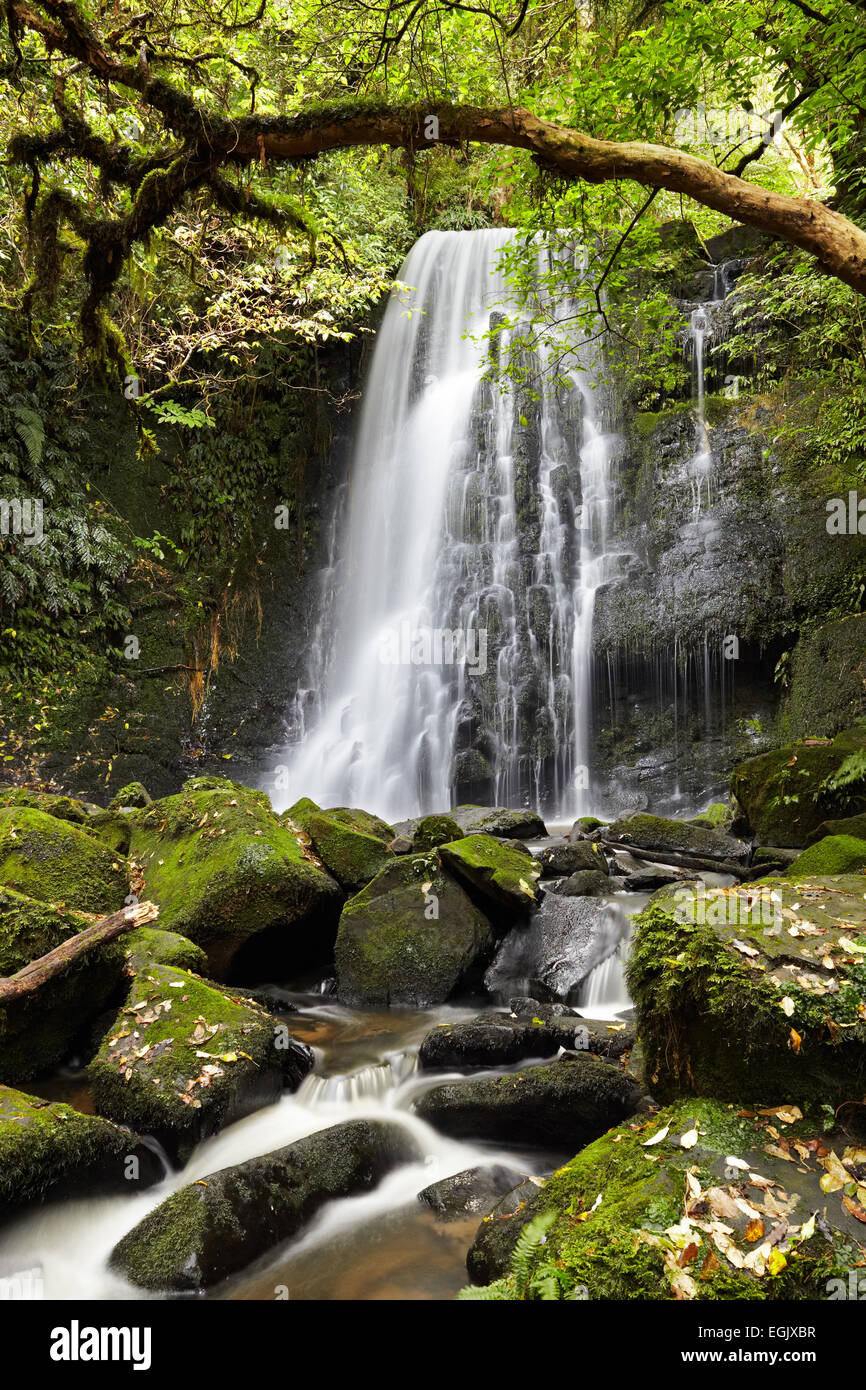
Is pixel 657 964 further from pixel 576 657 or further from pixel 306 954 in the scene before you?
pixel 576 657

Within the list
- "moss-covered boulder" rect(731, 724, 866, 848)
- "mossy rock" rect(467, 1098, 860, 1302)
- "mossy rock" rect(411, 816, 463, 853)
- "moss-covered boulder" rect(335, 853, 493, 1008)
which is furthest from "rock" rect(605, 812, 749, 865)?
"mossy rock" rect(467, 1098, 860, 1302)

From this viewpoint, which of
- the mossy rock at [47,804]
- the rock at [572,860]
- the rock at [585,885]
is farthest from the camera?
the rock at [572,860]

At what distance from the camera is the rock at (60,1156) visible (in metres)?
3.28

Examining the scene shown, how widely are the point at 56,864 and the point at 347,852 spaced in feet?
8.15

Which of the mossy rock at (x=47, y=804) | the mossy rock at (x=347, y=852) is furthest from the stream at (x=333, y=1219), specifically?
the mossy rock at (x=47, y=804)

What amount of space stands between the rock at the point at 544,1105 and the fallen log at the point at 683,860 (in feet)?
12.6

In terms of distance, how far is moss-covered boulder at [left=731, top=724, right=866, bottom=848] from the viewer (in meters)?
7.23

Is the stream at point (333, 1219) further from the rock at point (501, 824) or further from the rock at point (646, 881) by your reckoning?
the rock at point (501, 824)

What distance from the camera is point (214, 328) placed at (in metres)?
14.4

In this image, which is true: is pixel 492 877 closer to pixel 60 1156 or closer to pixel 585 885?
pixel 585 885

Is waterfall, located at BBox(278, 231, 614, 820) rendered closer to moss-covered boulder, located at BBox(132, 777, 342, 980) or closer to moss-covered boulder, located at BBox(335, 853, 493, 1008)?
moss-covered boulder, located at BBox(132, 777, 342, 980)

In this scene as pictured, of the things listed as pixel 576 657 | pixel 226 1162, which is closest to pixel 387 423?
pixel 576 657

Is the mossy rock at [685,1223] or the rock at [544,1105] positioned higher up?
the mossy rock at [685,1223]

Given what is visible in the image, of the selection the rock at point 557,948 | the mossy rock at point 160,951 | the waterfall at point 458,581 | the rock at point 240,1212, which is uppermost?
the waterfall at point 458,581
